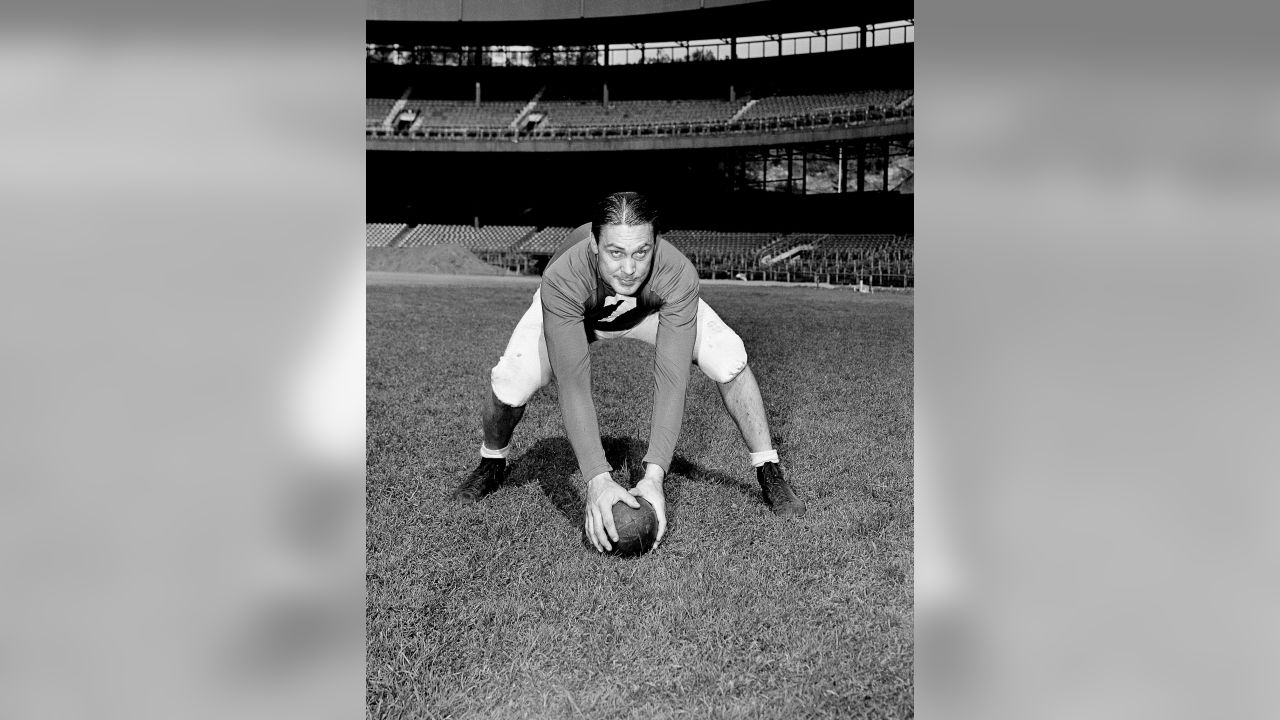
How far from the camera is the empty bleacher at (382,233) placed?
2484cm

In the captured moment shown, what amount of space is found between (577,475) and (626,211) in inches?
54.9

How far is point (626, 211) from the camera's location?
3129mm

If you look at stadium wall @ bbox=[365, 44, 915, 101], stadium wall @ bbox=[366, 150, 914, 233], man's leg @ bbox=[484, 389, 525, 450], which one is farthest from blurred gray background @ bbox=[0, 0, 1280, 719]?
stadium wall @ bbox=[365, 44, 915, 101]

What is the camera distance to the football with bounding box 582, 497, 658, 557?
311 centimetres

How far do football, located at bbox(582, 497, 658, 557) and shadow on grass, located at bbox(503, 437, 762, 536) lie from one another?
347 mm

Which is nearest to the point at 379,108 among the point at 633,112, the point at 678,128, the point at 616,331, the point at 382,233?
the point at 382,233

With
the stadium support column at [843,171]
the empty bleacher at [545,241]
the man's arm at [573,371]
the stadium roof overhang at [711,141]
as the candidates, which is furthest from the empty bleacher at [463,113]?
the man's arm at [573,371]

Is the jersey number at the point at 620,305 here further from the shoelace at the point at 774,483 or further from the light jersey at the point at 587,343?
the shoelace at the point at 774,483

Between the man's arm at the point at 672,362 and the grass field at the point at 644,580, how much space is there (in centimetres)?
39

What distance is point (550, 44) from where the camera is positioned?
24.2 metres

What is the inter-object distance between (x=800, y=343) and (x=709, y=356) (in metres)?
5.24
